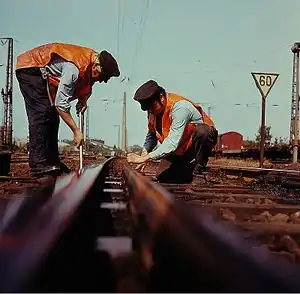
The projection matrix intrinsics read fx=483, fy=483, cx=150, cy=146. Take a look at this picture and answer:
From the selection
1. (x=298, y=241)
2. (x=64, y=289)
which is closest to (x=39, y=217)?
(x=64, y=289)

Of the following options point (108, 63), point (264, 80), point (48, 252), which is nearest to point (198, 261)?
point (48, 252)

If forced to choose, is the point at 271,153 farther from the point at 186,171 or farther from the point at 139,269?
the point at 139,269

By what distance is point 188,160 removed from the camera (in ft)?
17.7

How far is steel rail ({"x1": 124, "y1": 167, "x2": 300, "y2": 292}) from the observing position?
0.75 m

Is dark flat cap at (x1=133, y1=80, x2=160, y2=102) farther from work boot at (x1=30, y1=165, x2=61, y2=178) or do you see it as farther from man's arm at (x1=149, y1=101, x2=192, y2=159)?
work boot at (x1=30, y1=165, x2=61, y2=178)

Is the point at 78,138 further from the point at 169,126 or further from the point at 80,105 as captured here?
the point at 169,126

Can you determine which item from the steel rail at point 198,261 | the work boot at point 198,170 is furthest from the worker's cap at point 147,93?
the steel rail at point 198,261

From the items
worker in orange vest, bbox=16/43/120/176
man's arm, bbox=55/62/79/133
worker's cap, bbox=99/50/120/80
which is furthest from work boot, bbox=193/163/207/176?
man's arm, bbox=55/62/79/133

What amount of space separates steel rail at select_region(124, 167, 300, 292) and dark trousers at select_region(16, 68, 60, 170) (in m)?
3.65

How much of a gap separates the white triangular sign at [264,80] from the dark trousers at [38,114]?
17.7ft

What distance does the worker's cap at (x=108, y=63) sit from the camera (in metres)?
4.45

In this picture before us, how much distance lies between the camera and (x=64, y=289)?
78 centimetres

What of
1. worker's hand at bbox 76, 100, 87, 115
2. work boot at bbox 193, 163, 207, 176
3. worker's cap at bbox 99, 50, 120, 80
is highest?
worker's cap at bbox 99, 50, 120, 80

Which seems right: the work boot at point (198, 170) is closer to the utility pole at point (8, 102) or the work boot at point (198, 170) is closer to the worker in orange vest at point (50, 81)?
the worker in orange vest at point (50, 81)
